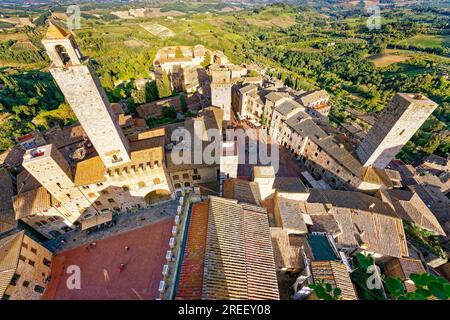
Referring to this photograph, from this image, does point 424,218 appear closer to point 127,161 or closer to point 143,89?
point 127,161

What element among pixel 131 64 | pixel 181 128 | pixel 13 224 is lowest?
pixel 13 224

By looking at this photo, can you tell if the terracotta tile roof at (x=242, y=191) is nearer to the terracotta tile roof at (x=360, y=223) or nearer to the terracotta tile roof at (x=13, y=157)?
the terracotta tile roof at (x=360, y=223)

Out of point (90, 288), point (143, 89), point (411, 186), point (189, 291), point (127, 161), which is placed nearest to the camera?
point (189, 291)

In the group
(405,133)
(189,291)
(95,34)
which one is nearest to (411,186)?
(405,133)

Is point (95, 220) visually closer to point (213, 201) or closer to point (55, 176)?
point (55, 176)

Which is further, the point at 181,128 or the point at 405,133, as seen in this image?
the point at 181,128

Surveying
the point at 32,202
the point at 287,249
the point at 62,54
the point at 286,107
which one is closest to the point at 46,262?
the point at 32,202

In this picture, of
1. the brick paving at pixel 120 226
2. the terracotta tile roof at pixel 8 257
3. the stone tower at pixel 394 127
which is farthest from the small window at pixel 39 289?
the stone tower at pixel 394 127
